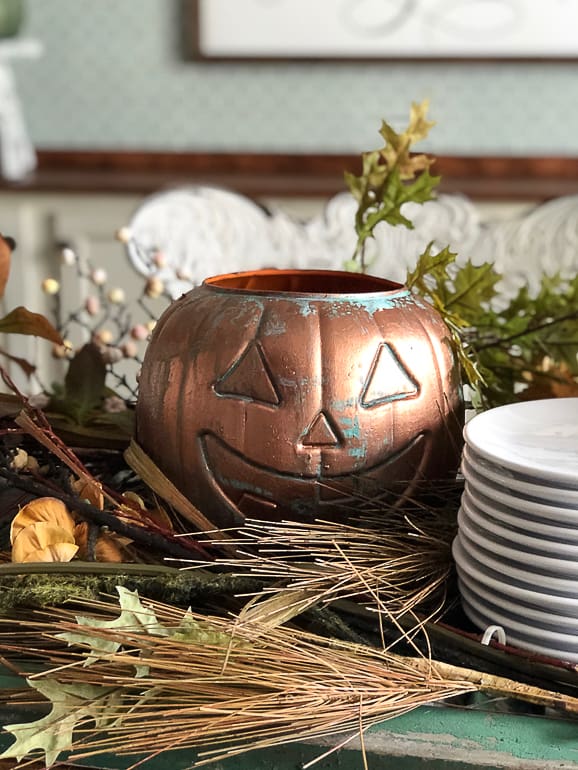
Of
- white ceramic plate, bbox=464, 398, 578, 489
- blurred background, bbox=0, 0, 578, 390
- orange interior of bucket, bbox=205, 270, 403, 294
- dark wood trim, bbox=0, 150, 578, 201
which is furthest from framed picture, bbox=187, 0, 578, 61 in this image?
white ceramic plate, bbox=464, 398, 578, 489

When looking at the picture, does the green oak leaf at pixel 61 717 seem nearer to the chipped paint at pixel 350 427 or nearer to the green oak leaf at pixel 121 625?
the green oak leaf at pixel 121 625

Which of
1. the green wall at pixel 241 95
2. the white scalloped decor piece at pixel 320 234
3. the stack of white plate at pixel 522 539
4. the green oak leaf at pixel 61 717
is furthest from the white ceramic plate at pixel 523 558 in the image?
the green wall at pixel 241 95

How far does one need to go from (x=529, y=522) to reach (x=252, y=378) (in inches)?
7.1

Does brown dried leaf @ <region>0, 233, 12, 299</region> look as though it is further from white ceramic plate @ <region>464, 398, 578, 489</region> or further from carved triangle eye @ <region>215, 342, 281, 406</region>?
white ceramic plate @ <region>464, 398, 578, 489</region>

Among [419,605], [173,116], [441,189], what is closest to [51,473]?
[419,605]

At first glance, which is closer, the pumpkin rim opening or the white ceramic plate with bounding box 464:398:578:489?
the white ceramic plate with bounding box 464:398:578:489

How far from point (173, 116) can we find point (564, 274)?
1.09 metres

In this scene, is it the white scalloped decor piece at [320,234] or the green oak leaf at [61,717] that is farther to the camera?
the white scalloped decor piece at [320,234]

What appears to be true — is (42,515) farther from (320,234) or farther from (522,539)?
(320,234)

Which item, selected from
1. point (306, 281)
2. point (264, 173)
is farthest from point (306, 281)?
point (264, 173)

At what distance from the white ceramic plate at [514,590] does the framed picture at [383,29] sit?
6.14ft

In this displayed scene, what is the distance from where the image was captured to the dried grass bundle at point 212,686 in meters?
0.42

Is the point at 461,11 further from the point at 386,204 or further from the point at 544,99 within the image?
the point at 386,204

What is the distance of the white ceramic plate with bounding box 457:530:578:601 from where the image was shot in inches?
18.0
